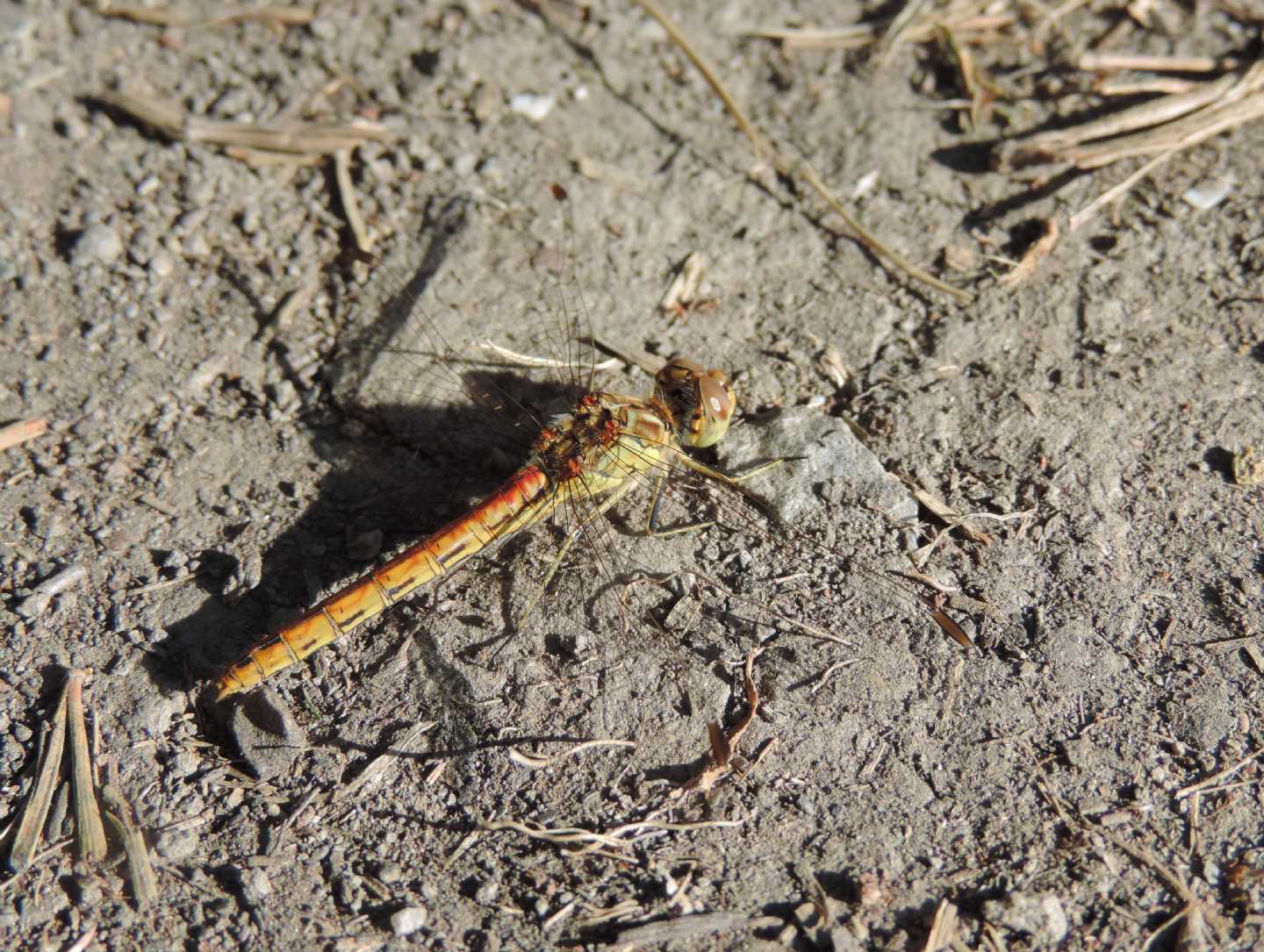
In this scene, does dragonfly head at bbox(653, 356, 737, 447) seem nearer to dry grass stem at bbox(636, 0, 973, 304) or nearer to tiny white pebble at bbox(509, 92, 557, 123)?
dry grass stem at bbox(636, 0, 973, 304)

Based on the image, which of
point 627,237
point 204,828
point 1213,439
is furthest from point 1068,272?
point 204,828

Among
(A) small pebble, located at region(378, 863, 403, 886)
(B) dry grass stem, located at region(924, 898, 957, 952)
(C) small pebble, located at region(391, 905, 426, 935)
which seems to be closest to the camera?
(B) dry grass stem, located at region(924, 898, 957, 952)

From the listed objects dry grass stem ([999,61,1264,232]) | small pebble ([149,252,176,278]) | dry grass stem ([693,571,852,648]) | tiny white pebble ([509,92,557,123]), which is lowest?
dry grass stem ([693,571,852,648])

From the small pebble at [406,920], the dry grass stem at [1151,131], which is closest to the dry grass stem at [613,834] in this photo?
the small pebble at [406,920]

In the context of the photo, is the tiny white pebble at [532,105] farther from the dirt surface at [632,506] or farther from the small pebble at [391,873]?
the small pebble at [391,873]

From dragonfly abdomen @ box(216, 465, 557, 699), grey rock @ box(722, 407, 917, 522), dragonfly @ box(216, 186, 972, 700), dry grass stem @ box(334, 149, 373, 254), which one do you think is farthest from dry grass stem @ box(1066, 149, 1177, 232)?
dry grass stem @ box(334, 149, 373, 254)

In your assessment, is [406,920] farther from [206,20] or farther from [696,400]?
[206,20]

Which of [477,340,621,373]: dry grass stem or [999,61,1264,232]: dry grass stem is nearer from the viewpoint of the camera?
[477,340,621,373]: dry grass stem

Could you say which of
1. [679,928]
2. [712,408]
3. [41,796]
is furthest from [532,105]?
[679,928]
